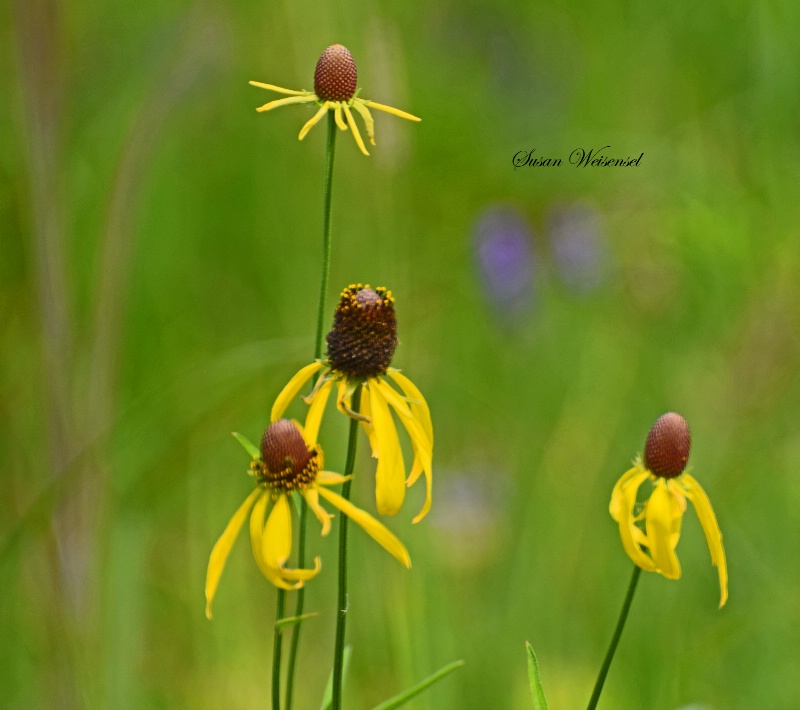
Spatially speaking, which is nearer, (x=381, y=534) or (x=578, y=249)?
(x=381, y=534)

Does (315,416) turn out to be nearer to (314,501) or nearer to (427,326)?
(314,501)

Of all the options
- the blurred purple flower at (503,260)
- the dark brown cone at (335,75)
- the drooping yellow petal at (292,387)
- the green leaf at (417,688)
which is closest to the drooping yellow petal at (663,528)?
the green leaf at (417,688)

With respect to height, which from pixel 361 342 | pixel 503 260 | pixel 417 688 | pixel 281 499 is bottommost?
pixel 417 688

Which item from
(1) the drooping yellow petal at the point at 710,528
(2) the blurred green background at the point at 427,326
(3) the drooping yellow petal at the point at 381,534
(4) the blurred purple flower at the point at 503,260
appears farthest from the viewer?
(4) the blurred purple flower at the point at 503,260

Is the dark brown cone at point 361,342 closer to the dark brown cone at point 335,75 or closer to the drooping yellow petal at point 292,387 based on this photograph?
the drooping yellow petal at point 292,387

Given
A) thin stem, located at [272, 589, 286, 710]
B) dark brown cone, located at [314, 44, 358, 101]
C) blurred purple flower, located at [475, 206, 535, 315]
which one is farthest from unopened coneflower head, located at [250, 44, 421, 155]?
blurred purple flower, located at [475, 206, 535, 315]

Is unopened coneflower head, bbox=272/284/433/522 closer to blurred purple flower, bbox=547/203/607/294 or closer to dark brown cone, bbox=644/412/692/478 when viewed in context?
dark brown cone, bbox=644/412/692/478

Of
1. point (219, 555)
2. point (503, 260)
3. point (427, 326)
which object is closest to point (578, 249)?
point (503, 260)
